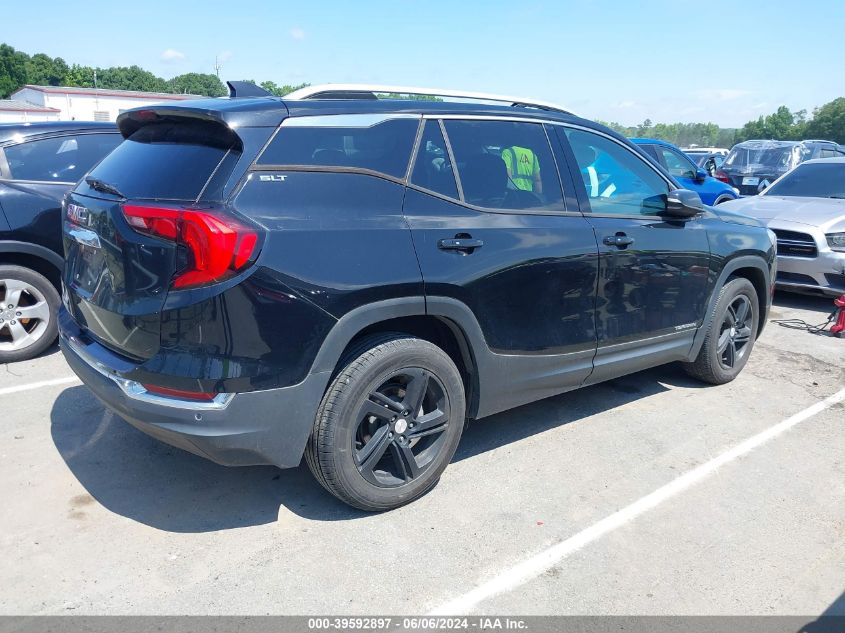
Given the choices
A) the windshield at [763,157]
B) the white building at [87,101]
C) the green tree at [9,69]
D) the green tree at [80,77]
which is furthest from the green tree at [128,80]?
the windshield at [763,157]

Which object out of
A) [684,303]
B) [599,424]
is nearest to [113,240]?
[599,424]

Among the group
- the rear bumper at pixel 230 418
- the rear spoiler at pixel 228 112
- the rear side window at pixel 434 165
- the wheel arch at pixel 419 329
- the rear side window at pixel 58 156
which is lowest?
the rear bumper at pixel 230 418

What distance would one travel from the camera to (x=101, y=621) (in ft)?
8.32

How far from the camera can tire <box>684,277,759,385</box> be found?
496cm

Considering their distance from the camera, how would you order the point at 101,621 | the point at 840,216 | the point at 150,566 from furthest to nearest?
the point at 840,216
the point at 150,566
the point at 101,621

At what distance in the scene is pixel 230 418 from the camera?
8.99 feet

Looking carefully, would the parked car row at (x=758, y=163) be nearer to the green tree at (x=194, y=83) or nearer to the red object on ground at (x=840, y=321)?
the red object on ground at (x=840, y=321)

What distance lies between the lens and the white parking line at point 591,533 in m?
2.75

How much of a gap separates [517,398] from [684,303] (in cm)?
158

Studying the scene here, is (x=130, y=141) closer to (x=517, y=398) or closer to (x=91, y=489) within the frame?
(x=91, y=489)

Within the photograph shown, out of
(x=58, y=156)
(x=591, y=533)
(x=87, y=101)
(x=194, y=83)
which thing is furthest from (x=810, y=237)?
(x=194, y=83)

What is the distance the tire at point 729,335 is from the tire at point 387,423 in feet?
8.03

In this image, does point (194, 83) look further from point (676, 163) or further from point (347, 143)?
point (347, 143)

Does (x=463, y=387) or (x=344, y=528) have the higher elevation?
(x=463, y=387)
